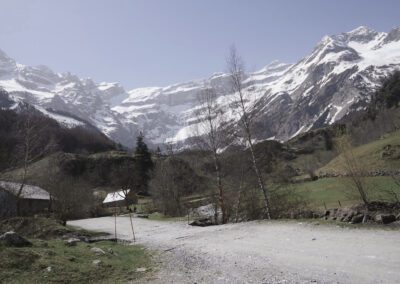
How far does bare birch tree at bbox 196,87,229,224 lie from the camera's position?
3209 centimetres

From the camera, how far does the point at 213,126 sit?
106ft

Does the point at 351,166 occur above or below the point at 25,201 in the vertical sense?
below

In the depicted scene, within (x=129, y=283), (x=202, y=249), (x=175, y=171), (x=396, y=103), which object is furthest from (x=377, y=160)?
(x=396, y=103)

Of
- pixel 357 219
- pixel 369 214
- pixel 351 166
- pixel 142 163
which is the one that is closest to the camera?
pixel 369 214

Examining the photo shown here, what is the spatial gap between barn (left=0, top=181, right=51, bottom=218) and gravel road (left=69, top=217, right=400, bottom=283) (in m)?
28.2

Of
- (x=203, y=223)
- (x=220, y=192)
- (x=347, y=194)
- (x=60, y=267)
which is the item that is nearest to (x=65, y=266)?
(x=60, y=267)

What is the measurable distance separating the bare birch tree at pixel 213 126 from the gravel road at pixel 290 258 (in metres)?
13.1

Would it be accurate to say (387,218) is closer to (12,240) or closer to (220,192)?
(220,192)

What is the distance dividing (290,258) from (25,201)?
200 feet

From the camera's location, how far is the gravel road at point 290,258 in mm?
10398

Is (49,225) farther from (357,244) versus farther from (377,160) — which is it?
(377,160)

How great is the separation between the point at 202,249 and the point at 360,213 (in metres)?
8.36

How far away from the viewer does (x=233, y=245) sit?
A: 55.7ft

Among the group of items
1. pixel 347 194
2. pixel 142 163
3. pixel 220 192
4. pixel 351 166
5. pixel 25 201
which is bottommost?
pixel 347 194
